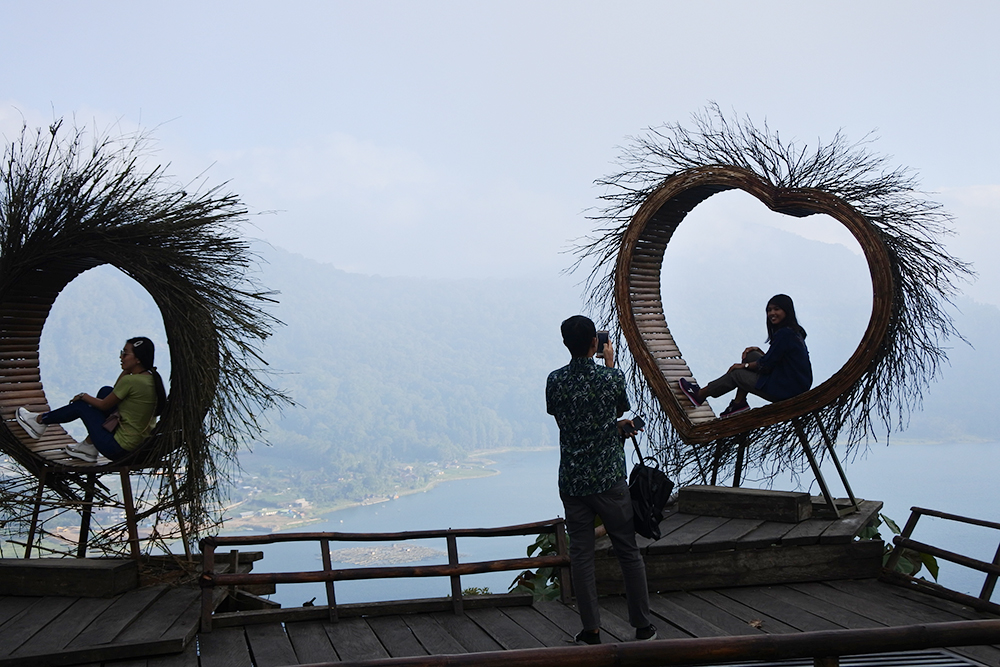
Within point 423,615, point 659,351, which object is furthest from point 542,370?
point 423,615

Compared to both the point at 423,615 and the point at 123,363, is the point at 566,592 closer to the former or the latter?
the point at 423,615

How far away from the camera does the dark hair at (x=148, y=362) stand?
459 cm

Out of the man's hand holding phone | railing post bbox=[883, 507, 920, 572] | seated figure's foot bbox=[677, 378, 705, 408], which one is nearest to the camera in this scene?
the man's hand holding phone

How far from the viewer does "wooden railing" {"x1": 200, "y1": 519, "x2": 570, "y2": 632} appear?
3.65m

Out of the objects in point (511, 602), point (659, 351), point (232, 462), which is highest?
point (659, 351)

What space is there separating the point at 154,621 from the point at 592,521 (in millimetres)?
1970

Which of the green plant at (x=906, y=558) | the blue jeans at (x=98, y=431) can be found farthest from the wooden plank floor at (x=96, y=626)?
the green plant at (x=906, y=558)

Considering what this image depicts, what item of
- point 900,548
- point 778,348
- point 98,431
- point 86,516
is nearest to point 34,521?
point 86,516

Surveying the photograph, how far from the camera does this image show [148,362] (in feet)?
15.2

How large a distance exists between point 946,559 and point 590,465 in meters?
2.01

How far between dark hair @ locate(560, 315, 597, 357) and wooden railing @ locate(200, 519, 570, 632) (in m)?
1.09

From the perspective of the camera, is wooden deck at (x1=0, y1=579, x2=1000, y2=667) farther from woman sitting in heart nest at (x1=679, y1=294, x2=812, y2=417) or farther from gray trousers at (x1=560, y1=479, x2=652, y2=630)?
woman sitting in heart nest at (x1=679, y1=294, x2=812, y2=417)

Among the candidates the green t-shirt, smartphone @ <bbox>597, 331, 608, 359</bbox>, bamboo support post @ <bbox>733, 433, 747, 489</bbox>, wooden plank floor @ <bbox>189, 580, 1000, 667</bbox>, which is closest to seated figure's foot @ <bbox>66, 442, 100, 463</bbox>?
the green t-shirt

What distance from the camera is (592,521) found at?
3.30 meters
